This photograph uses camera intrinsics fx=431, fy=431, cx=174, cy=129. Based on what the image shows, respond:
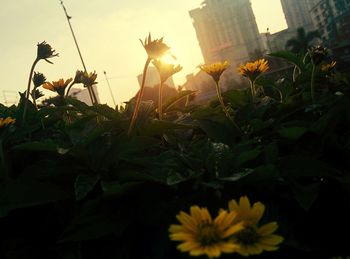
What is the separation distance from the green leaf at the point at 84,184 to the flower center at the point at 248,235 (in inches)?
18.2

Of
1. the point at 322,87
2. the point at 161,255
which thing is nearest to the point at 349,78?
the point at 322,87

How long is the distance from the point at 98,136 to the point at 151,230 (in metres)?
0.41

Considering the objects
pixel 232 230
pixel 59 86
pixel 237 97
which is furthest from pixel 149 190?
pixel 59 86

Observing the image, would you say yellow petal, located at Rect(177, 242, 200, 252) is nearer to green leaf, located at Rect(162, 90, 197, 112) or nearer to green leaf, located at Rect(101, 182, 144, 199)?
green leaf, located at Rect(101, 182, 144, 199)

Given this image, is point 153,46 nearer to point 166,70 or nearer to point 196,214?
point 166,70

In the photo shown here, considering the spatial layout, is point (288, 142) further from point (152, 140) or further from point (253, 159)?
point (152, 140)

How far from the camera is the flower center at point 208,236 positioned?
86 centimetres

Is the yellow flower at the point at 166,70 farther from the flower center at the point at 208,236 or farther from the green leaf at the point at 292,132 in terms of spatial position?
the flower center at the point at 208,236

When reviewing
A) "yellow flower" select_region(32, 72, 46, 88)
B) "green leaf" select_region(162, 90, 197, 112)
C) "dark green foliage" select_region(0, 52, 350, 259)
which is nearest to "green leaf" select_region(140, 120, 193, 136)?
"dark green foliage" select_region(0, 52, 350, 259)

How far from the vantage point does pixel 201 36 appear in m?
99.1

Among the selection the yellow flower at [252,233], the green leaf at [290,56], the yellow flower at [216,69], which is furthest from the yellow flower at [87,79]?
the yellow flower at [252,233]

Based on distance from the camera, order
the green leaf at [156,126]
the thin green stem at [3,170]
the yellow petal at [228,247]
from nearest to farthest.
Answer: the yellow petal at [228,247] < the thin green stem at [3,170] < the green leaf at [156,126]

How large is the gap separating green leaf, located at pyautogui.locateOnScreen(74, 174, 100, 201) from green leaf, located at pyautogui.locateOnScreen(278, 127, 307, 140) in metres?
0.67

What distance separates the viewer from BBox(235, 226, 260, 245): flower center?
939 millimetres
